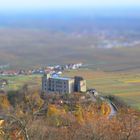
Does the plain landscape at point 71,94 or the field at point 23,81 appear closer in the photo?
the plain landscape at point 71,94

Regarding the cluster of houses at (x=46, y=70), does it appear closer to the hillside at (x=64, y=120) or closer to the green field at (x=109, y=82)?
the green field at (x=109, y=82)

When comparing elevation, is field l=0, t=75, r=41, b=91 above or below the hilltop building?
below

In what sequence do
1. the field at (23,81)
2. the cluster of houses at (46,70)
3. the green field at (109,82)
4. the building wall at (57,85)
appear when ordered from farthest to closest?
the cluster of houses at (46,70), the field at (23,81), the green field at (109,82), the building wall at (57,85)

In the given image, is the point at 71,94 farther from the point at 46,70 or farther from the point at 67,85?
the point at 46,70

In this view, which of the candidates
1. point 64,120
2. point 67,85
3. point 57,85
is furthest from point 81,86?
point 64,120

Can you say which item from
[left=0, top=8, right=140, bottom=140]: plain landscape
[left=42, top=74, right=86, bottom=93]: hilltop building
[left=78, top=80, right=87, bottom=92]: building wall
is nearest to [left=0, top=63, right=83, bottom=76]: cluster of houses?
[left=0, top=8, right=140, bottom=140]: plain landscape

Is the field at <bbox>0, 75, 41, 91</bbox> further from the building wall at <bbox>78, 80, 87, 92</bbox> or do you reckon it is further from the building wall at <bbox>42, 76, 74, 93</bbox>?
the building wall at <bbox>78, 80, 87, 92</bbox>

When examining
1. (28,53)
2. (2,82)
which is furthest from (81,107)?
(28,53)

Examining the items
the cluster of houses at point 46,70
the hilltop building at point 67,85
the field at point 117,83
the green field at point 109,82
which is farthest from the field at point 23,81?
the field at point 117,83

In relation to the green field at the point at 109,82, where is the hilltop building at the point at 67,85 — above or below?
above
